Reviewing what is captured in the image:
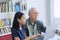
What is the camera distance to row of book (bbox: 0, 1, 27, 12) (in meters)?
3.31

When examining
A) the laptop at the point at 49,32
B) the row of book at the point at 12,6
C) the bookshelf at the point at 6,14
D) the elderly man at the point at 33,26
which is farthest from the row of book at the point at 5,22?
the laptop at the point at 49,32

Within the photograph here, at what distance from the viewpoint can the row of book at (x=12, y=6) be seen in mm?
3312

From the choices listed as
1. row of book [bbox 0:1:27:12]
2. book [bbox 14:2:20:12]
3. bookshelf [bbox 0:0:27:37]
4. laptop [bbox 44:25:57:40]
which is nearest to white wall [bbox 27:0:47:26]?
row of book [bbox 0:1:27:12]

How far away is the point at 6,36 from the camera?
336 centimetres

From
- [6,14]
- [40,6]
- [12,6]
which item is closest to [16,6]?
Answer: [12,6]

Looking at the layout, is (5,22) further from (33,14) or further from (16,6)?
(33,14)

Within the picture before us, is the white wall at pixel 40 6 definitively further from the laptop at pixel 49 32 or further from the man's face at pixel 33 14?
the laptop at pixel 49 32

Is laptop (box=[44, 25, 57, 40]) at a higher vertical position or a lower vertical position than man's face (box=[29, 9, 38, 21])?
lower

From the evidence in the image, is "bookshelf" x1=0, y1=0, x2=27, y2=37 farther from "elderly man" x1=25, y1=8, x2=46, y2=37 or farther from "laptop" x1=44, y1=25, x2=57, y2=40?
"laptop" x1=44, y1=25, x2=57, y2=40

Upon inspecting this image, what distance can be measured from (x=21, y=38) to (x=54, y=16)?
8.32 ft

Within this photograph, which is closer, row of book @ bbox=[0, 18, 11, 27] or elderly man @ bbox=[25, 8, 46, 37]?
elderly man @ bbox=[25, 8, 46, 37]

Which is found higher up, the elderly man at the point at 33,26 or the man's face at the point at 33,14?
the man's face at the point at 33,14

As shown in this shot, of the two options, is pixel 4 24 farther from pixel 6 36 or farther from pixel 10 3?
pixel 10 3

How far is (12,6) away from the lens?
11.3 ft
